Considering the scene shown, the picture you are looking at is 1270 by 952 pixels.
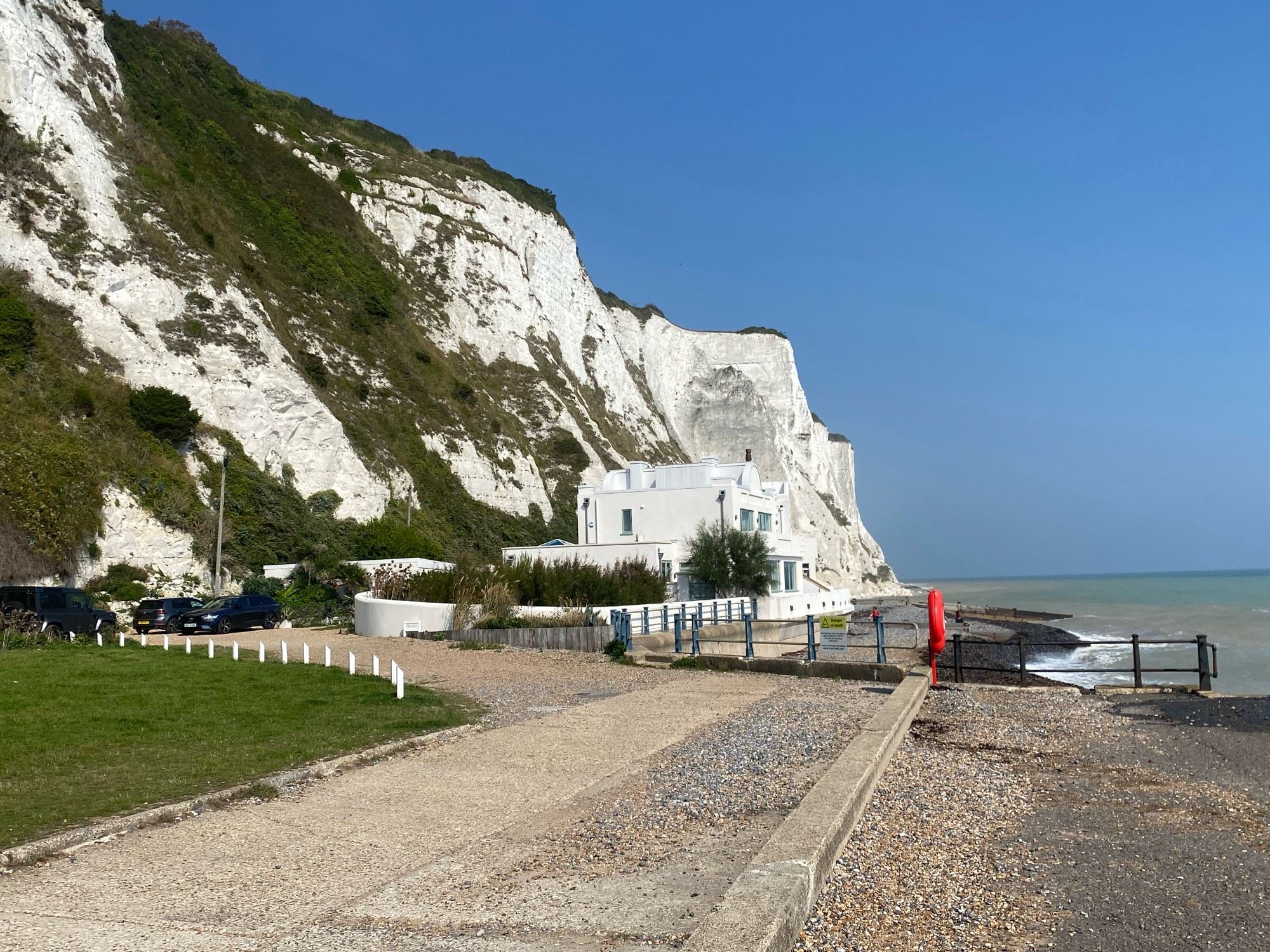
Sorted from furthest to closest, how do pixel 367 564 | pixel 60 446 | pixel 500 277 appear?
pixel 500 277 < pixel 367 564 < pixel 60 446

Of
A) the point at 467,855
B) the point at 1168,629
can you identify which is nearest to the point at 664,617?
the point at 467,855

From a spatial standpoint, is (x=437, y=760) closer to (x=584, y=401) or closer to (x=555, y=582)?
(x=555, y=582)

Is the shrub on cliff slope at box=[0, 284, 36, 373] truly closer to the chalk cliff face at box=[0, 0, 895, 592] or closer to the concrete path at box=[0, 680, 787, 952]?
the chalk cliff face at box=[0, 0, 895, 592]

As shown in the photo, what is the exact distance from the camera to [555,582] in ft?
96.0

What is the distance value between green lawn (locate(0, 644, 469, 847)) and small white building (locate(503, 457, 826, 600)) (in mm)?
21976

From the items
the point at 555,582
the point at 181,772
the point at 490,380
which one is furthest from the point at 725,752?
the point at 490,380

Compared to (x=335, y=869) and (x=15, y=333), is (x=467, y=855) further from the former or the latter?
(x=15, y=333)

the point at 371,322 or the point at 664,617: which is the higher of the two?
the point at 371,322

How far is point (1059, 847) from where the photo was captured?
24.1 feet

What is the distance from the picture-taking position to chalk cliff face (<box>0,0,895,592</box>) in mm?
41094

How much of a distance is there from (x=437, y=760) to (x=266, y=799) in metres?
2.13

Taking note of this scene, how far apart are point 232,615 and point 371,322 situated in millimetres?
29997

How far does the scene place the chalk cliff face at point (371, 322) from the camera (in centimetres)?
4109

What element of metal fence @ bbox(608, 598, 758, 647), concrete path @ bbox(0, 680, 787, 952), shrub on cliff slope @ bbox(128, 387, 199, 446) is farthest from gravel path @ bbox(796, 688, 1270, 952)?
shrub on cliff slope @ bbox(128, 387, 199, 446)
